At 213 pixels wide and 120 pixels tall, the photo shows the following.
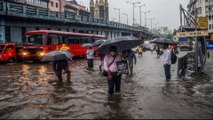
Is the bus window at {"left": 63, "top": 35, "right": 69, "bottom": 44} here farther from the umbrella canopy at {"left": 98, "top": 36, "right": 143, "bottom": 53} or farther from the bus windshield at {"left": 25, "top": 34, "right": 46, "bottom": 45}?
the umbrella canopy at {"left": 98, "top": 36, "right": 143, "bottom": 53}

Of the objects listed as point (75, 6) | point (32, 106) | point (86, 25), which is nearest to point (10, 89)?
point (32, 106)

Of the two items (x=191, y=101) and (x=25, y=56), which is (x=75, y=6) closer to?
(x=25, y=56)

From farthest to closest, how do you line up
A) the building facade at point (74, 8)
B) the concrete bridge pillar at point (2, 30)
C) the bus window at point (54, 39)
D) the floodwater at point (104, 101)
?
the building facade at point (74, 8)
the concrete bridge pillar at point (2, 30)
the bus window at point (54, 39)
the floodwater at point (104, 101)

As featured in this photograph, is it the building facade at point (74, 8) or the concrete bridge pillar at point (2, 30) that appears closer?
the concrete bridge pillar at point (2, 30)

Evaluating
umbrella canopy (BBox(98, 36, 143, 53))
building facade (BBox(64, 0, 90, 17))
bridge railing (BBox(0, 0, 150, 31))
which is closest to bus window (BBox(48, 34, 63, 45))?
bridge railing (BBox(0, 0, 150, 31))

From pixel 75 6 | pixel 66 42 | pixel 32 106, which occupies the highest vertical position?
pixel 75 6

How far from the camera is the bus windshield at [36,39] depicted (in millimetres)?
24312

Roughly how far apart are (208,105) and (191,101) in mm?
582

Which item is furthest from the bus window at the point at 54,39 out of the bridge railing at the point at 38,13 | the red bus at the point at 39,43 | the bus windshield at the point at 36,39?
the bridge railing at the point at 38,13

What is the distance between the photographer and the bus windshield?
24.3 metres

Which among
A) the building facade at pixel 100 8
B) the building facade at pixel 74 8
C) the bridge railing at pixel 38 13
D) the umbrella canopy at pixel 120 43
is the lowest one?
the umbrella canopy at pixel 120 43

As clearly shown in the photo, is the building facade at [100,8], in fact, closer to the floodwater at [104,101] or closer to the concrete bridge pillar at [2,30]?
the concrete bridge pillar at [2,30]

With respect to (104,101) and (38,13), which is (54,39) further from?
(104,101)

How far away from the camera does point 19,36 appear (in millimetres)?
→ 35312
